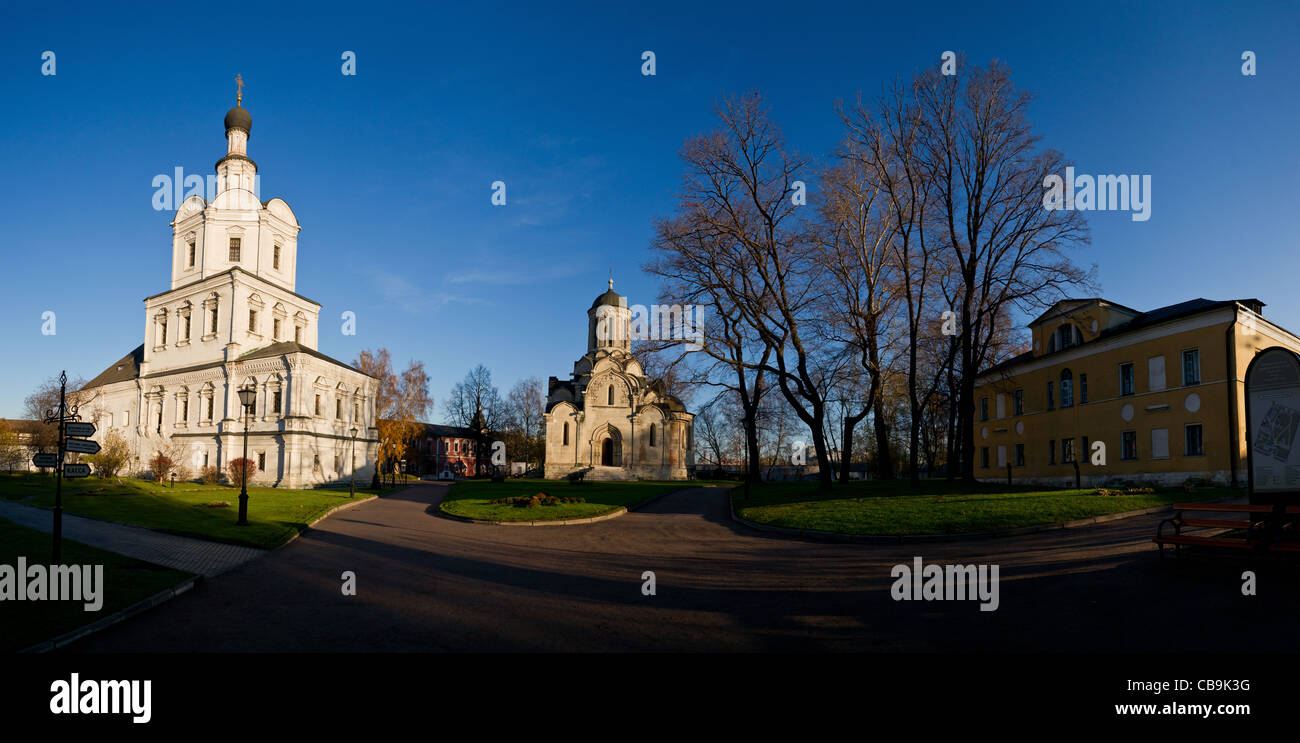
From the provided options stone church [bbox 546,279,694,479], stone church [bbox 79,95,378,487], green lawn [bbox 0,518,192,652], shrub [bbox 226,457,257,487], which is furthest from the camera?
stone church [bbox 546,279,694,479]

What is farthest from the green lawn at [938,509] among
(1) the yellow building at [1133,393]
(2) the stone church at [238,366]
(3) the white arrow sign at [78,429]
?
(2) the stone church at [238,366]

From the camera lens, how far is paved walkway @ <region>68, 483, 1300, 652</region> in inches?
266

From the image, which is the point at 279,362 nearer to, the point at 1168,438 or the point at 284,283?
the point at 284,283

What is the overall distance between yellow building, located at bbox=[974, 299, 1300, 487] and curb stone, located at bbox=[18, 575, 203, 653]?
29.3 m

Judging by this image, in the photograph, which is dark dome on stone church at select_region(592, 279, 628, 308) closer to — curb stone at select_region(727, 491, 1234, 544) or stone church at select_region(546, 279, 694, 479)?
stone church at select_region(546, 279, 694, 479)

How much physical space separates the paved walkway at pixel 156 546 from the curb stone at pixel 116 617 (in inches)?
58.3

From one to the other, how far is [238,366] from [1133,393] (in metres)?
54.3

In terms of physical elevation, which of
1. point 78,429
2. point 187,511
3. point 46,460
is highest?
point 78,429

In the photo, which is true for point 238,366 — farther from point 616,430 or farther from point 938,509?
point 938,509

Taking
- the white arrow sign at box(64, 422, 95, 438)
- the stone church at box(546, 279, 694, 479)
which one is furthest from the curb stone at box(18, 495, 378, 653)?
the stone church at box(546, 279, 694, 479)

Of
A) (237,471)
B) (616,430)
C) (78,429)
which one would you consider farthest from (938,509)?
(616,430)

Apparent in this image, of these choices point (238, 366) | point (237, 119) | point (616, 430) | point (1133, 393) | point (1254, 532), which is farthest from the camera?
point (616, 430)

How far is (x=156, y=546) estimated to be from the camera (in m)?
14.4
